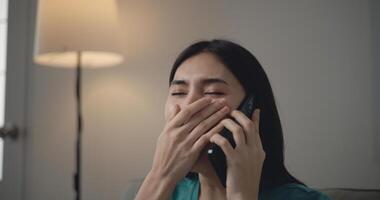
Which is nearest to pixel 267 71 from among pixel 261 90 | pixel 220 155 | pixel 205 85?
pixel 261 90

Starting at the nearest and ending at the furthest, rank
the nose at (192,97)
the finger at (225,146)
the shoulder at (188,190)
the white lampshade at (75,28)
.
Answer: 1. the finger at (225,146)
2. the nose at (192,97)
3. the shoulder at (188,190)
4. the white lampshade at (75,28)

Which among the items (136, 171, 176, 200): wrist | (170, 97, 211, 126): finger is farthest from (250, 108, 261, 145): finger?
(136, 171, 176, 200): wrist

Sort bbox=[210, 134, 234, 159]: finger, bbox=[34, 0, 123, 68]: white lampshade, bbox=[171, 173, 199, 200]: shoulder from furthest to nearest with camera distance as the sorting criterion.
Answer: bbox=[34, 0, 123, 68]: white lampshade
bbox=[171, 173, 199, 200]: shoulder
bbox=[210, 134, 234, 159]: finger

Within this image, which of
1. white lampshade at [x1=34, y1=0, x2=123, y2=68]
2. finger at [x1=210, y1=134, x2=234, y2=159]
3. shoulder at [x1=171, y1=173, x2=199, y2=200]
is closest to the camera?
finger at [x1=210, y1=134, x2=234, y2=159]

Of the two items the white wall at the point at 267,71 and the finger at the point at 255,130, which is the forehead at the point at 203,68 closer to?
the finger at the point at 255,130

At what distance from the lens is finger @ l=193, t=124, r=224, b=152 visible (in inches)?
33.4

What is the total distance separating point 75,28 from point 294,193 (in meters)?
0.96

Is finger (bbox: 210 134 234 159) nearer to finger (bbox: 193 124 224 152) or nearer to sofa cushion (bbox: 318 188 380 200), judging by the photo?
finger (bbox: 193 124 224 152)

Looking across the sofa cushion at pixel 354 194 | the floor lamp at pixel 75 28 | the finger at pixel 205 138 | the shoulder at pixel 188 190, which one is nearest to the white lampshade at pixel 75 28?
the floor lamp at pixel 75 28

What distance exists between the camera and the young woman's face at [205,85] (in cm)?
91

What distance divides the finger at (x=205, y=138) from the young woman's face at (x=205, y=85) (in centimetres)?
4

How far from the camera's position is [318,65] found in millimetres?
1511

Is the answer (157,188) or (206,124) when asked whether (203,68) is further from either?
(157,188)

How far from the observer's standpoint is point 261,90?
100 centimetres
